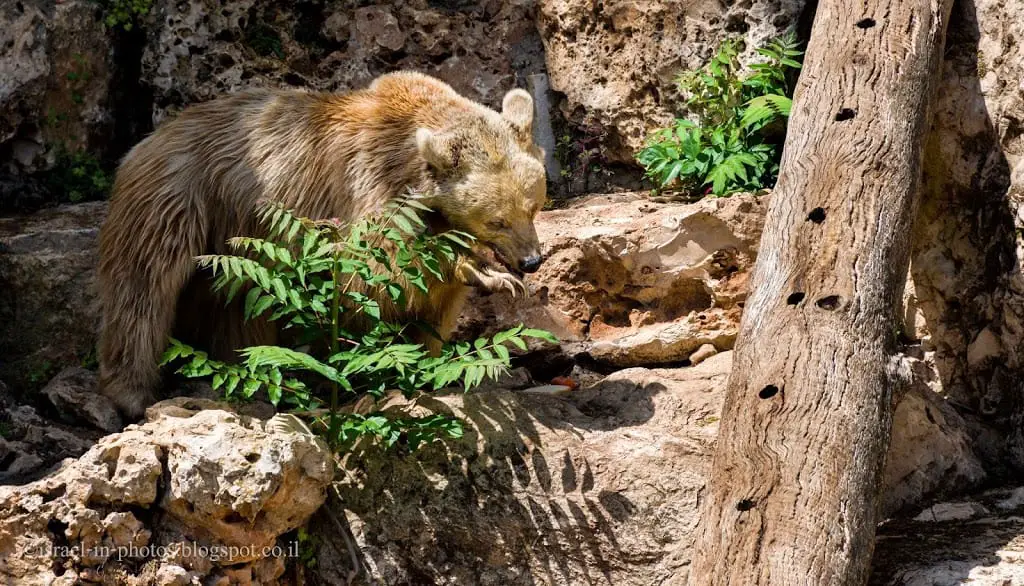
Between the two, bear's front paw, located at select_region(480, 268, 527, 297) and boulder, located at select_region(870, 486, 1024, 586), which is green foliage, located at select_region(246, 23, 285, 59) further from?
boulder, located at select_region(870, 486, 1024, 586)

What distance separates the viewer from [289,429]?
4961mm

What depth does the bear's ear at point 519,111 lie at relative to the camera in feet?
20.8

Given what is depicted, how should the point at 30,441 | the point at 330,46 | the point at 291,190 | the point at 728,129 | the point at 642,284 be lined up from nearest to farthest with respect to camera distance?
the point at 30,441 → the point at 291,190 → the point at 642,284 → the point at 728,129 → the point at 330,46

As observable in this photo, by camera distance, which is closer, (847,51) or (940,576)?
(940,576)

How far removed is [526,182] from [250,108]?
1.72 m

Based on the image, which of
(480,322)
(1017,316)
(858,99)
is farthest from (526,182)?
(1017,316)

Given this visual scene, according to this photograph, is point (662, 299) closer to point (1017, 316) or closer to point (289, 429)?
point (1017, 316)

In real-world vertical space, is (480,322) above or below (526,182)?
below

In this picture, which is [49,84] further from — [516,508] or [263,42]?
[516,508]

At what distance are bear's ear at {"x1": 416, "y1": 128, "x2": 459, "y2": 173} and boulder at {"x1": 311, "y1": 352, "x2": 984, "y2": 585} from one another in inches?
49.8

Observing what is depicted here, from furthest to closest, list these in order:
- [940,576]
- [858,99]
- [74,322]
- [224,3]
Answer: [224,3]
[74,322]
[858,99]
[940,576]

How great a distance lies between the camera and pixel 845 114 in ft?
19.0

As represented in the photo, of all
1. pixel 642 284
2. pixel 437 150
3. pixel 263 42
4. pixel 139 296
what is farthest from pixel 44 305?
pixel 642 284

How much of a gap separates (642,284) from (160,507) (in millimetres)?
3193
